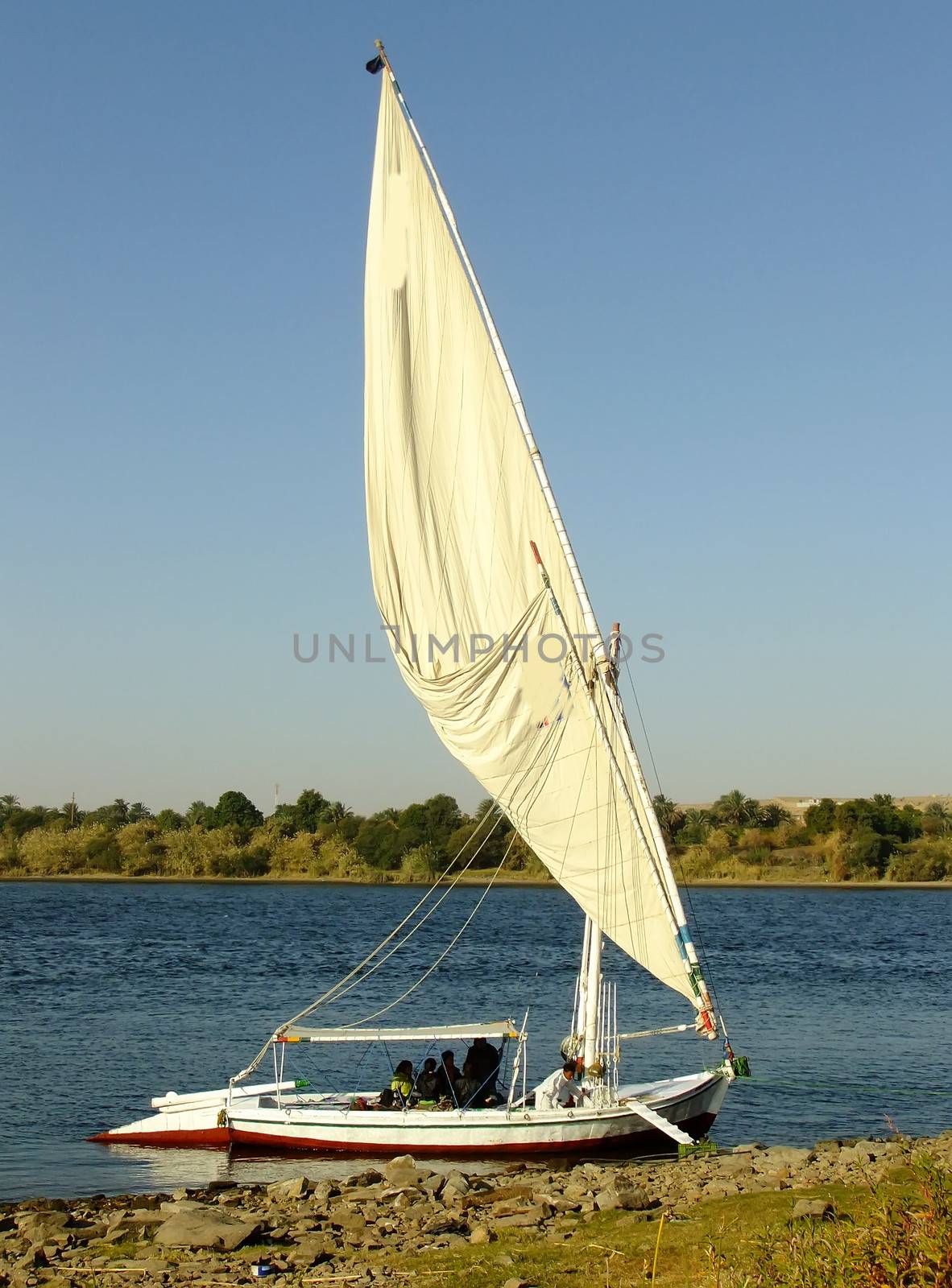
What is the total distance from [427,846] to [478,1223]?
286 feet

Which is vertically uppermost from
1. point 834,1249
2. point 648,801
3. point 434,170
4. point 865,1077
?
point 434,170

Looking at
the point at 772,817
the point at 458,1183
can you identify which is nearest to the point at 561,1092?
the point at 458,1183

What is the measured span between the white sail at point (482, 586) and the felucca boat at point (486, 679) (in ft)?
0.08

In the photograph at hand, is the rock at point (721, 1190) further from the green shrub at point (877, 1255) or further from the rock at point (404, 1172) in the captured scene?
the green shrub at point (877, 1255)

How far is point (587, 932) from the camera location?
760 inches

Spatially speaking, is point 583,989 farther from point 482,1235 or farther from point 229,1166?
point 482,1235

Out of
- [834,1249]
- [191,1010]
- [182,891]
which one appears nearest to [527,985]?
[191,1010]

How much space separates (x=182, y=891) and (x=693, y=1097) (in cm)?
8306

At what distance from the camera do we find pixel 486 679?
18.8 meters

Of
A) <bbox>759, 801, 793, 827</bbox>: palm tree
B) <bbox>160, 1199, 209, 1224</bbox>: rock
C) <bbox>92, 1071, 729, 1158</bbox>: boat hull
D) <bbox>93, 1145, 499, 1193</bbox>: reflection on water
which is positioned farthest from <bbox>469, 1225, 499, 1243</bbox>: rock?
<bbox>759, 801, 793, 827</bbox>: palm tree

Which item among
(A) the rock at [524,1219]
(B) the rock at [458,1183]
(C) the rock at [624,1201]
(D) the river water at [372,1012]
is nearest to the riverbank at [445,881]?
(D) the river water at [372,1012]

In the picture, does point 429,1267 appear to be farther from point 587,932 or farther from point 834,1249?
point 587,932

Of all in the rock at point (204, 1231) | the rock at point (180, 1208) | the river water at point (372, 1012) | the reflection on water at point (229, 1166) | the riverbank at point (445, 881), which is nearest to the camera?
the rock at point (204, 1231)

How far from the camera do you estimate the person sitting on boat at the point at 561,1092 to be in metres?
18.5
